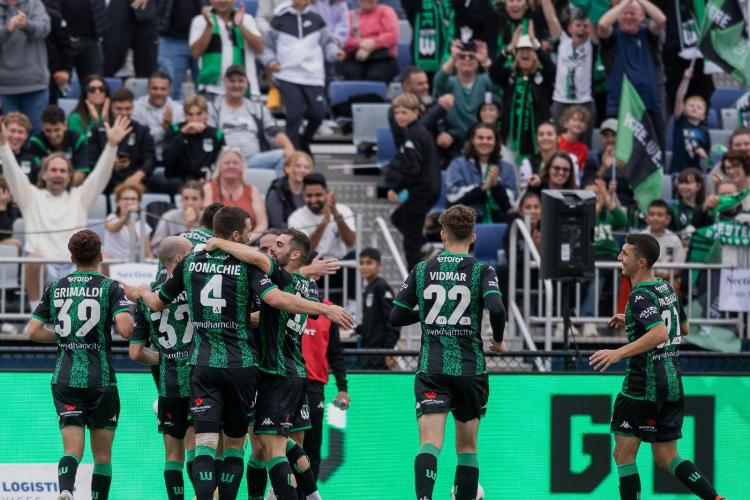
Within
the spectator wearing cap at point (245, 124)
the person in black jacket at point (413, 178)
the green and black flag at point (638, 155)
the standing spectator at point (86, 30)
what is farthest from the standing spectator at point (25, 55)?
the green and black flag at point (638, 155)

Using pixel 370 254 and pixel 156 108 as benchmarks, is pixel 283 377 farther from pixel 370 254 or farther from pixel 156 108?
pixel 156 108

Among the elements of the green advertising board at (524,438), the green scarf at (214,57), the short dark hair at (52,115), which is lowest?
the green advertising board at (524,438)

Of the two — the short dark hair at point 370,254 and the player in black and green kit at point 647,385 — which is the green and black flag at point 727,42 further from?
the player in black and green kit at point 647,385

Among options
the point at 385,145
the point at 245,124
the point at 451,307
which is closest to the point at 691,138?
the point at 385,145

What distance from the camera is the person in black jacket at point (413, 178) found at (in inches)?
636

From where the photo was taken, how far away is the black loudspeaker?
Result: 1343 centimetres

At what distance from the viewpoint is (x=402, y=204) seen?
16.2m

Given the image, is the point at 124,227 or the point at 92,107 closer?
the point at 124,227

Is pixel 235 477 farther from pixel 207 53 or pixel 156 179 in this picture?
pixel 207 53

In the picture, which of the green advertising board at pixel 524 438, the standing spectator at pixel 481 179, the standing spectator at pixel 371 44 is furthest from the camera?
the standing spectator at pixel 371 44

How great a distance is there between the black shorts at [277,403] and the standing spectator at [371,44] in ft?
28.2

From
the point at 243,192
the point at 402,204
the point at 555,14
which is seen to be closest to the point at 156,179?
the point at 243,192

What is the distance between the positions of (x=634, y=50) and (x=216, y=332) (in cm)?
941

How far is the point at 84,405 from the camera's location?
1116 centimetres
